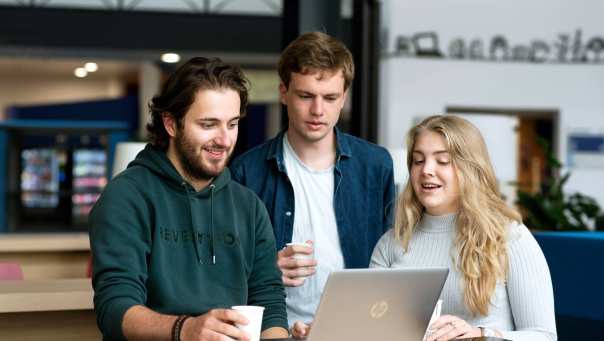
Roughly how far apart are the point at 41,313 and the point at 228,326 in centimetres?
210

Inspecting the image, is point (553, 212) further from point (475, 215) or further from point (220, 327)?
point (220, 327)

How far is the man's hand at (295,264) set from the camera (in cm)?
261

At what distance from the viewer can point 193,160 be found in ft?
7.40

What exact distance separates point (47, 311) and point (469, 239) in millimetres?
1870

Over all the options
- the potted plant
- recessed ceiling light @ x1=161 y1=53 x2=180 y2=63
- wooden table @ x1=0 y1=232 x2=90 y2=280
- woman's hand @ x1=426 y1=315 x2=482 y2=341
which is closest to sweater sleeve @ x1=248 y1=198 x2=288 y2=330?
woman's hand @ x1=426 y1=315 x2=482 y2=341

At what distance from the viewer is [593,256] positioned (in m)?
3.86

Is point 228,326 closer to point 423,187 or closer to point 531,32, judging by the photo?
point 423,187

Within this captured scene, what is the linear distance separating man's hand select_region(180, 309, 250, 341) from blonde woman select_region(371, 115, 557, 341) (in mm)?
777

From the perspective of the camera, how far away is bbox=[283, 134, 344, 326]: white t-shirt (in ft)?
9.78

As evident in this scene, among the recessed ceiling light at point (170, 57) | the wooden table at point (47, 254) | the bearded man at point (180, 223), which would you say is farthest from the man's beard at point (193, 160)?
the recessed ceiling light at point (170, 57)

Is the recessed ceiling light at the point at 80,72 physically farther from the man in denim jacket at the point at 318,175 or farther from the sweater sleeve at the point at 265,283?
the sweater sleeve at the point at 265,283

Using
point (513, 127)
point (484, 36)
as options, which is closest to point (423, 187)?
point (513, 127)

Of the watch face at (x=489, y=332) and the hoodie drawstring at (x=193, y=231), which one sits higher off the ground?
the hoodie drawstring at (x=193, y=231)

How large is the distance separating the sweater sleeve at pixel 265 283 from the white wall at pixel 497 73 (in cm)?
876
